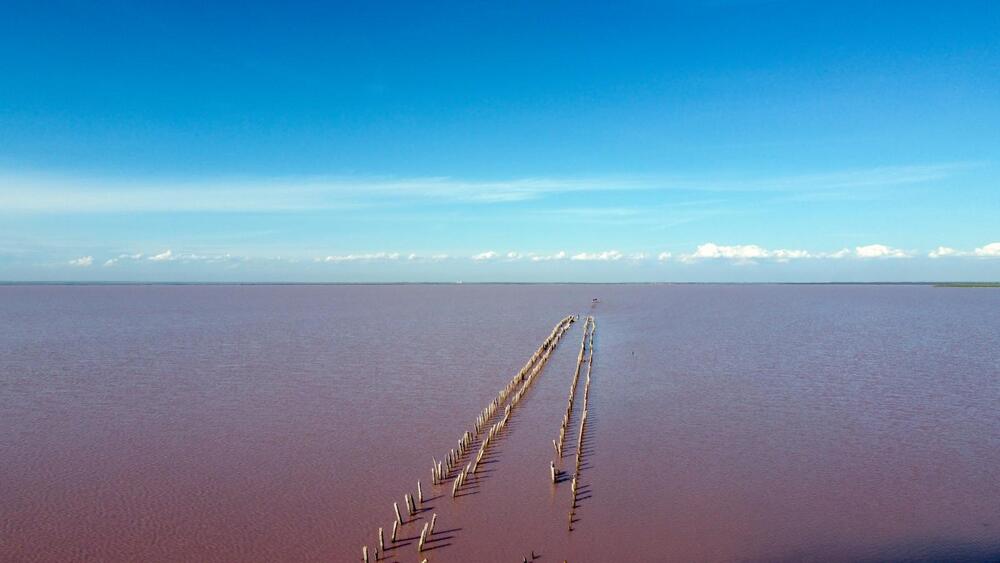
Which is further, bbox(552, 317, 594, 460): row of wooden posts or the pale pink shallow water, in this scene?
bbox(552, 317, 594, 460): row of wooden posts

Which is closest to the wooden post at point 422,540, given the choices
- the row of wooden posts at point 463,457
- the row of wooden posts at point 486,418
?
the row of wooden posts at point 463,457

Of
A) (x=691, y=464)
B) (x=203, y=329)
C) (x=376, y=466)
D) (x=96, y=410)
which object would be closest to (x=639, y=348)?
(x=691, y=464)

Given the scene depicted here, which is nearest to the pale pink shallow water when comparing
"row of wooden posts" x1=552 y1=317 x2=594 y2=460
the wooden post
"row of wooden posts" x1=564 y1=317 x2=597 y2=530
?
the wooden post

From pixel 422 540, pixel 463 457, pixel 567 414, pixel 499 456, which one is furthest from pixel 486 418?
pixel 422 540

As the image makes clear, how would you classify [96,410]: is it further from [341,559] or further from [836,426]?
[836,426]

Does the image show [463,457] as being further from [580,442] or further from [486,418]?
[486,418]

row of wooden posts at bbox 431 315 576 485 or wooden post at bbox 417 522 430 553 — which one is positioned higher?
row of wooden posts at bbox 431 315 576 485

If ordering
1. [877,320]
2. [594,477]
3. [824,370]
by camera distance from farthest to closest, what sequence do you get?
[877,320] → [824,370] → [594,477]

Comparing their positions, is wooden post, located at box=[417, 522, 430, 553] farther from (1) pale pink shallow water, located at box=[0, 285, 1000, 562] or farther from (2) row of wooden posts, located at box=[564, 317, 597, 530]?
(2) row of wooden posts, located at box=[564, 317, 597, 530]
